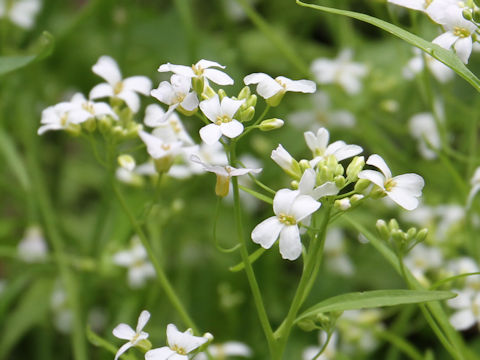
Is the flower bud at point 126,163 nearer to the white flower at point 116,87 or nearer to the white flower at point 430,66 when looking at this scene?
the white flower at point 116,87

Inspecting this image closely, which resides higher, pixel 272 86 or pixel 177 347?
pixel 272 86

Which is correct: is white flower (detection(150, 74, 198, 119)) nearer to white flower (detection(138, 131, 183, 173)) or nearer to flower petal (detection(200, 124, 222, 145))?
flower petal (detection(200, 124, 222, 145))

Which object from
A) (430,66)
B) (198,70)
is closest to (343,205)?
(198,70)

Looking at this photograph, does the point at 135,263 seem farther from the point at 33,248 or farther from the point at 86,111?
the point at 86,111

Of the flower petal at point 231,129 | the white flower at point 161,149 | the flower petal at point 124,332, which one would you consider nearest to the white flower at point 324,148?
the flower petal at point 231,129

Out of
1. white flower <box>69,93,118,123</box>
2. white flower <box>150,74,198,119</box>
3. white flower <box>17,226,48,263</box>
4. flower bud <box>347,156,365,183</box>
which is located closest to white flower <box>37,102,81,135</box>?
white flower <box>69,93,118,123</box>

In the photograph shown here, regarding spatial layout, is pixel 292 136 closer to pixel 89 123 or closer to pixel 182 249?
pixel 182 249
